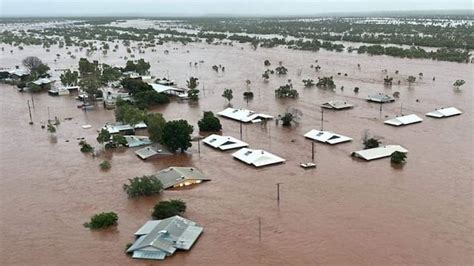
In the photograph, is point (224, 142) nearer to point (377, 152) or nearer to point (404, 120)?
point (377, 152)

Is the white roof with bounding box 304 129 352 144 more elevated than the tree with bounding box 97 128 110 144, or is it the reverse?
the tree with bounding box 97 128 110 144

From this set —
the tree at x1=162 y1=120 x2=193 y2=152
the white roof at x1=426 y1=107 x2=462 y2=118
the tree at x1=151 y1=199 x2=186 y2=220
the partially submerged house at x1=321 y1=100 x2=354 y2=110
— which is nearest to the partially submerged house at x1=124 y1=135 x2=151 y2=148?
the tree at x1=162 y1=120 x2=193 y2=152

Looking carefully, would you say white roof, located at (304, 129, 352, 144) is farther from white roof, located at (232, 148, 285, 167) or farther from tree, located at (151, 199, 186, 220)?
tree, located at (151, 199, 186, 220)

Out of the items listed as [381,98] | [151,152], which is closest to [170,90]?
→ [151,152]

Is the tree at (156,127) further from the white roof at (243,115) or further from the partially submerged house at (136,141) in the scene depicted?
A: the white roof at (243,115)

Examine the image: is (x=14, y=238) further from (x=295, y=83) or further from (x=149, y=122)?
(x=295, y=83)

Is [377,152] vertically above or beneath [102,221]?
above

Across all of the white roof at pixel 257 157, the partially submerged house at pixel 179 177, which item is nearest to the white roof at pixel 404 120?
the white roof at pixel 257 157

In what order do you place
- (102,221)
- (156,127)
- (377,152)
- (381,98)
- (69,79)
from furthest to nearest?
(69,79) → (381,98) → (156,127) → (377,152) → (102,221)
